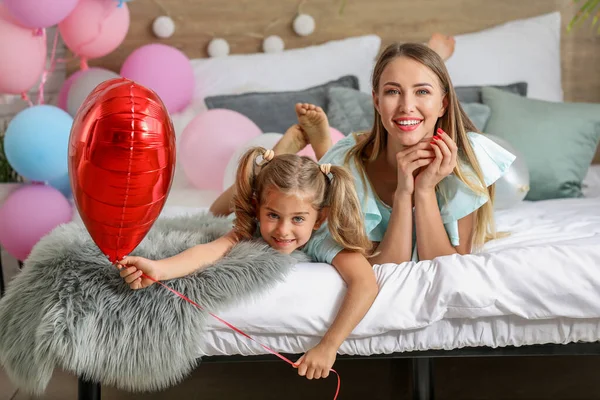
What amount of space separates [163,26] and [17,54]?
0.80m

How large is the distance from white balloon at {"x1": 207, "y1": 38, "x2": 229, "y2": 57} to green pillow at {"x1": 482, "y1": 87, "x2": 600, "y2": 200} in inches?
47.5

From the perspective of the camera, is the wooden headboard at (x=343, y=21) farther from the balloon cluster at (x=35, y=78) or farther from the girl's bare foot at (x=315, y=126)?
the girl's bare foot at (x=315, y=126)

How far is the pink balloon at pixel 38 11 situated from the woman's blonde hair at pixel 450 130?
1233 millimetres

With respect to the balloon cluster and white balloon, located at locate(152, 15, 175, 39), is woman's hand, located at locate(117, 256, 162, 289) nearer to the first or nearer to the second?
the balloon cluster

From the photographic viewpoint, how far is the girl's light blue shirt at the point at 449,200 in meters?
1.79

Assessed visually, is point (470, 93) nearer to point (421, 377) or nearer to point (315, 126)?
point (315, 126)

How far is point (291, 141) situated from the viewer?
210 cm

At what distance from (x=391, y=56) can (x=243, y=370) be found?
3.45 ft

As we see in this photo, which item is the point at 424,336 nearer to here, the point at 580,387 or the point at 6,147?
the point at 580,387

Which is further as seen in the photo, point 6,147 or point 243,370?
point 6,147

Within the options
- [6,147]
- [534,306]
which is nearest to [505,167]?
[534,306]

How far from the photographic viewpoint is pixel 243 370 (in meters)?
2.26

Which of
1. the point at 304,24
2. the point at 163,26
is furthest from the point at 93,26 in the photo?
the point at 304,24

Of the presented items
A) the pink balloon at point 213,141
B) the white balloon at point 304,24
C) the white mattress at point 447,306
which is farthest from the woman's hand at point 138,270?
the white balloon at point 304,24
